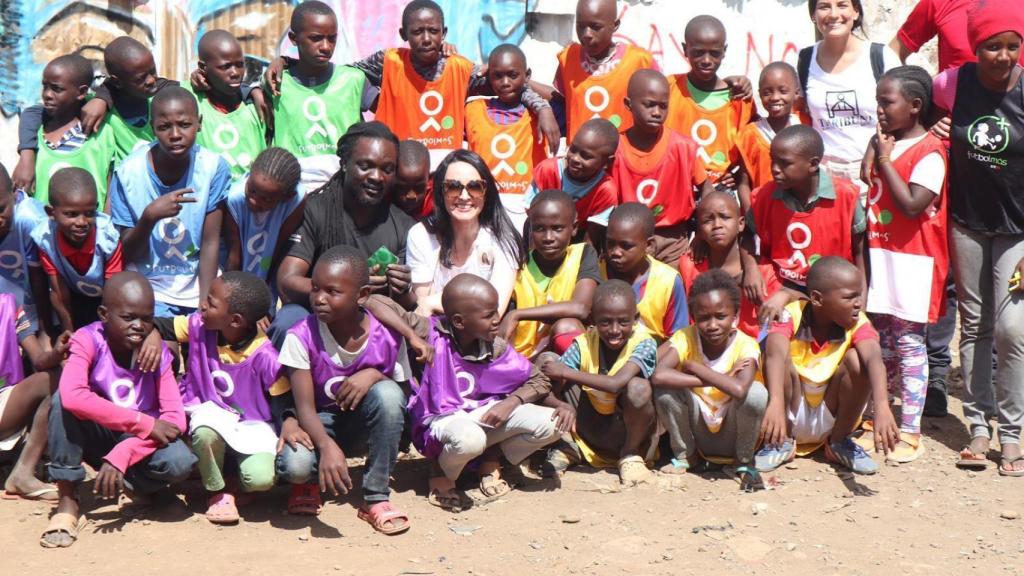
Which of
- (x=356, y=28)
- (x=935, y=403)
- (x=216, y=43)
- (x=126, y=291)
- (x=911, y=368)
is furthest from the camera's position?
(x=356, y=28)

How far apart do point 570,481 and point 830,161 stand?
2243mm

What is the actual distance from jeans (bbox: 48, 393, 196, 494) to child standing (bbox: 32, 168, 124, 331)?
2.23ft

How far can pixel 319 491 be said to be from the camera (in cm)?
483

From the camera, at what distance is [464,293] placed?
4.91m

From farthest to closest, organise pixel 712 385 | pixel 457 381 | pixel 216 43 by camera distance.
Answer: pixel 216 43 < pixel 712 385 < pixel 457 381

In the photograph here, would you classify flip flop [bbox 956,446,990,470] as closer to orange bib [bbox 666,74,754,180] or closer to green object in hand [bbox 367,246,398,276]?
orange bib [bbox 666,74,754,180]

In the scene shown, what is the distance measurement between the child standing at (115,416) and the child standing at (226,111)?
1.36 meters

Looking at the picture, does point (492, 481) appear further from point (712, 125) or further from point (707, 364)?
point (712, 125)

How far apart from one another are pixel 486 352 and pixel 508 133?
5.25 ft

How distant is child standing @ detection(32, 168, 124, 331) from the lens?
494cm

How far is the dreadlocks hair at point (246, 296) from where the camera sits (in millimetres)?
4703

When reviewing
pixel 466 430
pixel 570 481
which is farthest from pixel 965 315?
pixel 466 430

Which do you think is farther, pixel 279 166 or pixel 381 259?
pixel 381 259

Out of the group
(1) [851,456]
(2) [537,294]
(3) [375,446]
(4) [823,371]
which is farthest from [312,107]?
(1) [851,456]
